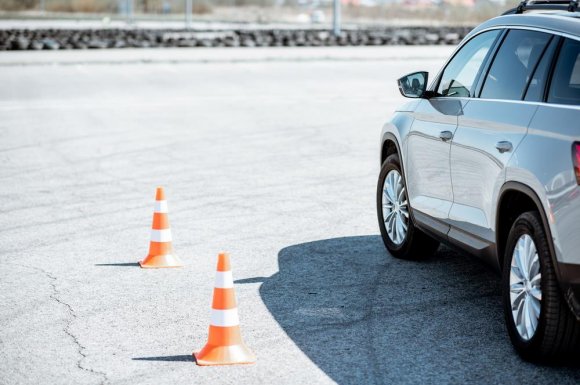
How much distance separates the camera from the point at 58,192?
37.2ft

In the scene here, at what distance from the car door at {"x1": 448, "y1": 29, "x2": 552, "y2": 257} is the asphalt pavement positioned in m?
0.46

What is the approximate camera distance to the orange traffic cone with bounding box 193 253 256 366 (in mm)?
5656

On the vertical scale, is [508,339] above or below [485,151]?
below

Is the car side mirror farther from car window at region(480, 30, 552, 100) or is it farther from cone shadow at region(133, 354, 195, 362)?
cone shadow at region(133, 354, 195, 362)

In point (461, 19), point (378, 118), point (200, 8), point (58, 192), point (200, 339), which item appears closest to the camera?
point (200, 339)

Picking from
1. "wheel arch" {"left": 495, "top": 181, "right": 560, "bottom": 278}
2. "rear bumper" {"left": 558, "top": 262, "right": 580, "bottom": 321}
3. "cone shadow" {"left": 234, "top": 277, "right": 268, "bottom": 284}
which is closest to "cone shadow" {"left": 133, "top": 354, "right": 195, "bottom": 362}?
"cone shadow" {"left": 234, "top": 277, "right": 268, "bottom": 284}

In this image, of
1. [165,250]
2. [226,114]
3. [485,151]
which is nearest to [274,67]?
[226,114]

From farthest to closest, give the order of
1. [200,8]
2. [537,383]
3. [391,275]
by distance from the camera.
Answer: [200,8] → [391,275] → [537,383]

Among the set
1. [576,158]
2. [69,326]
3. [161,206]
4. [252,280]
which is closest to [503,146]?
[576,158]

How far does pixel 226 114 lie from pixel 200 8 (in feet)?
257

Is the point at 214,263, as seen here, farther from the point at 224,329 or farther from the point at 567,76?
the point at 567,76

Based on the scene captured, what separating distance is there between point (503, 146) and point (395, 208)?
2.49m

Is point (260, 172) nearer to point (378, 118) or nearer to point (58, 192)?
point (58, 192)

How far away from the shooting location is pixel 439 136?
7.09m
